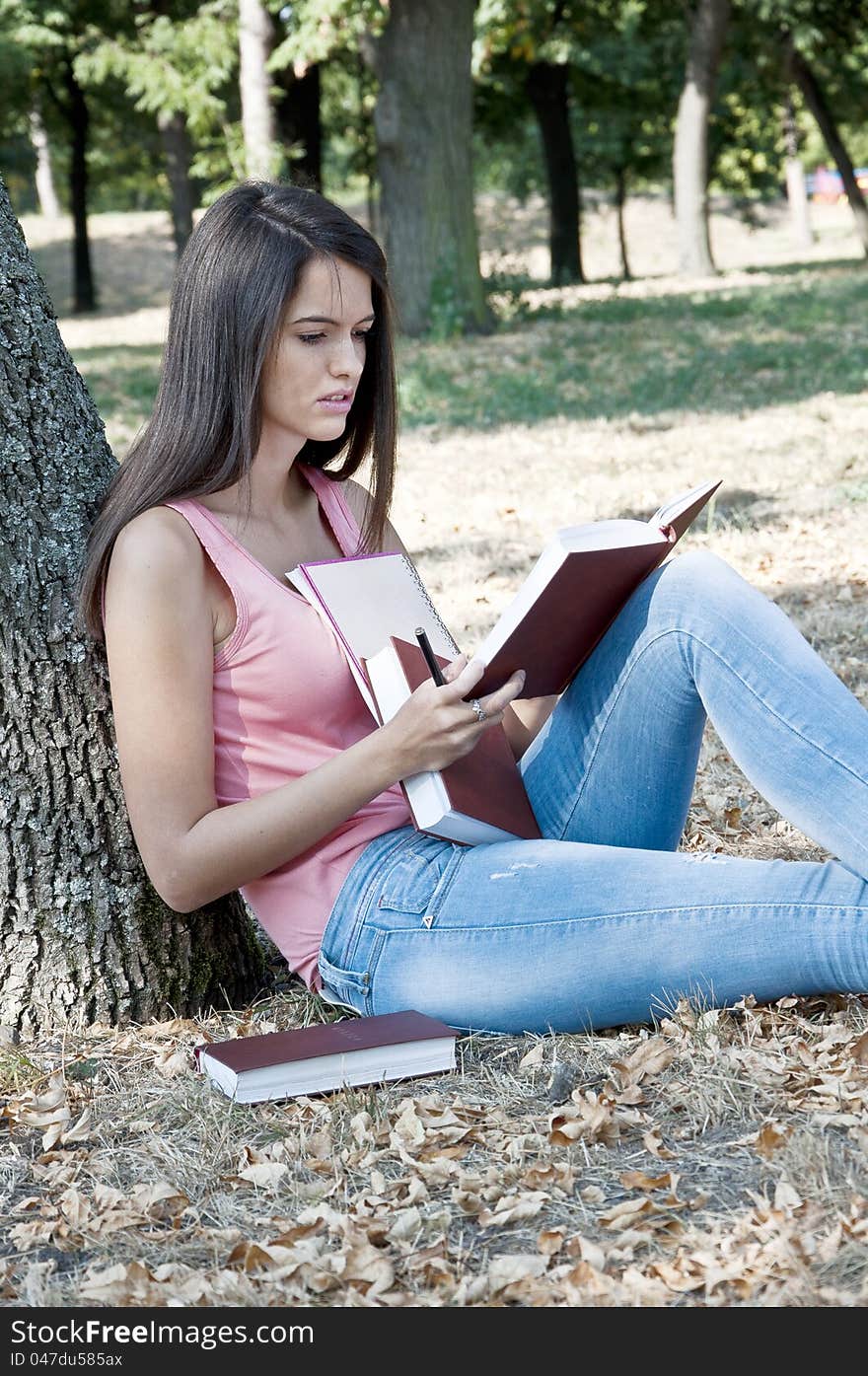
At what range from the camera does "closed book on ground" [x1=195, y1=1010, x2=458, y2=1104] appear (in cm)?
257

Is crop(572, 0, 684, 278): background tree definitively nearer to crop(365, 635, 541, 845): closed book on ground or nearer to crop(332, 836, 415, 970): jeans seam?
crop(365, 635, 541, 845): closed book on ground

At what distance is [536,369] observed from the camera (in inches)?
477

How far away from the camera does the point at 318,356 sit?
274 cm

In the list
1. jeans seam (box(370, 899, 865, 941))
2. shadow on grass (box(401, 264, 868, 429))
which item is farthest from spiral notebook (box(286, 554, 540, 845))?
shadow on grass (box(401, 264, 868, 429))

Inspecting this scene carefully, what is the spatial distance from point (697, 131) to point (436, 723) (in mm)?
20116

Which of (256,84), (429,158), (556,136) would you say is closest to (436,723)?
(429,158)

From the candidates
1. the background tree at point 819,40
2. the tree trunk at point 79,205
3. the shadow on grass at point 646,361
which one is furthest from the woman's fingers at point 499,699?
the tree trunk at point 79,205

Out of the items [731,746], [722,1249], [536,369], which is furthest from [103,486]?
[536,369]

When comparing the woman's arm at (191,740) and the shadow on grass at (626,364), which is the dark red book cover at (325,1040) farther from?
the shadow on grass at (626,364)

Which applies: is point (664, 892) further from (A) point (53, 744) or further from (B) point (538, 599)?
(A) point (53, 744)

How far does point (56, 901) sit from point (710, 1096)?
4.29 feet

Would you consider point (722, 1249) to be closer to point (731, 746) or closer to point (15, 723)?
point (731, 746)

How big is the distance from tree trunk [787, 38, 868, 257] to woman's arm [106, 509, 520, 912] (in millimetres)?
21175

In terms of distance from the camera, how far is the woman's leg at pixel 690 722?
2.56 m
